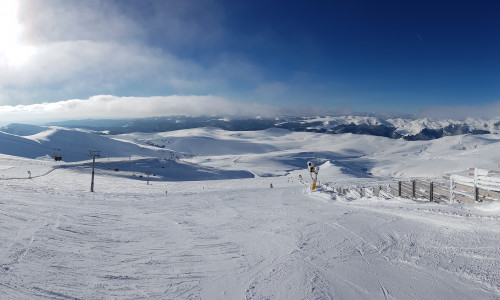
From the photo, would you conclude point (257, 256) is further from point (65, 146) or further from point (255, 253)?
point (65, 146)

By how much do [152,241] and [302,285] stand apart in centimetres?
471

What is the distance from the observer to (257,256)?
23.1 feet

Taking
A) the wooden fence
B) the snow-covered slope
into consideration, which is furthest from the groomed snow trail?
the snow-covered slope

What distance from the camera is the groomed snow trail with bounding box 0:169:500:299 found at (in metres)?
5.27

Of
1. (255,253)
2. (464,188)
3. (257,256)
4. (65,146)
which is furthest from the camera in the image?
(65,146)

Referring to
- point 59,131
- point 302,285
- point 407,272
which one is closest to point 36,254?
point 302,285

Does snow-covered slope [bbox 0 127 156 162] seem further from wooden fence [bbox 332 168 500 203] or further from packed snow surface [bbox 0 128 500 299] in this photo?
wooden fence [bbox 332 168 500 203]

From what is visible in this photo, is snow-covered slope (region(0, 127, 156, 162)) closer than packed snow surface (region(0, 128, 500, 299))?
No

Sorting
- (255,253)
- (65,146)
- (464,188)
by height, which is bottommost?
(65,146)

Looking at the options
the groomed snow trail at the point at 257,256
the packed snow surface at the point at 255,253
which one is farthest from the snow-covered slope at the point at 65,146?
the groomed snow trail at the point at 257,256

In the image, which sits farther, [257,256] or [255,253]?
[255,253]

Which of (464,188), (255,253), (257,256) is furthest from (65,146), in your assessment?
(464,188)

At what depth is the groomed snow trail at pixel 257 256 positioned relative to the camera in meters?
5.27

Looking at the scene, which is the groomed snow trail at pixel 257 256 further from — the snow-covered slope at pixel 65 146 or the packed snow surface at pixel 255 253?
the snow-covered slope at pixel 65 146
